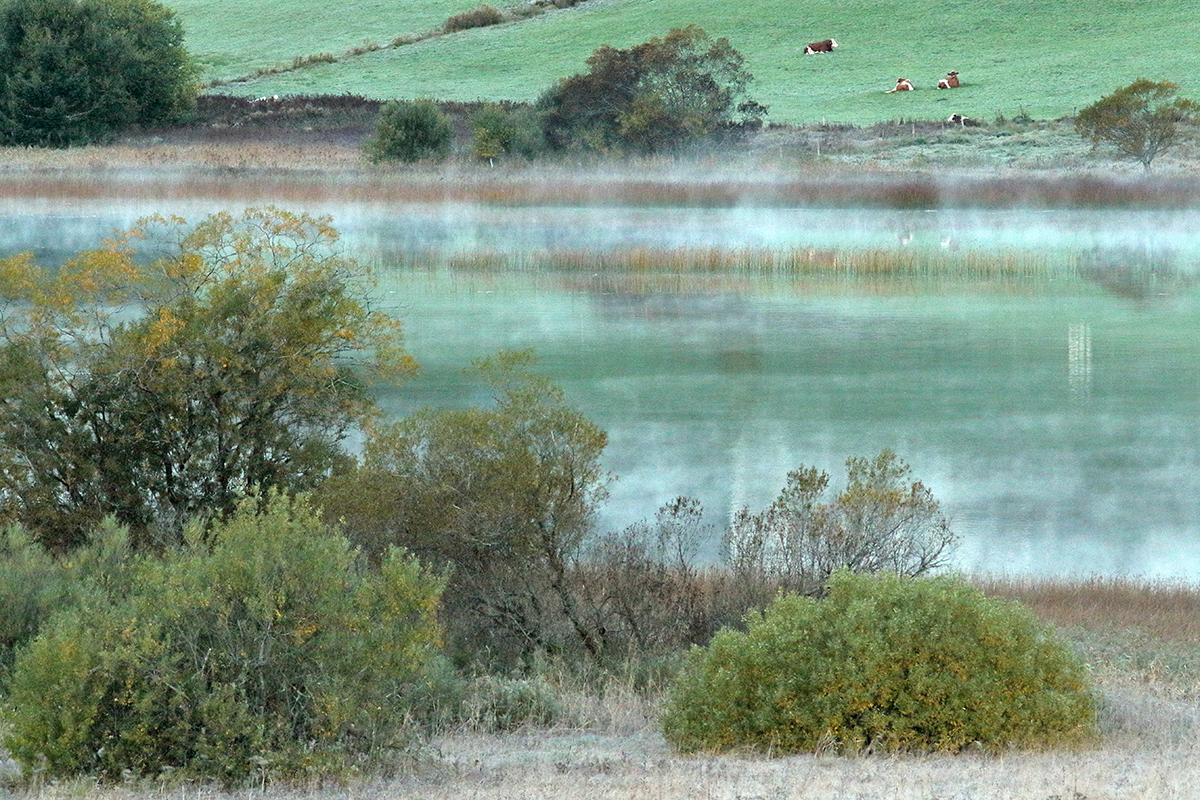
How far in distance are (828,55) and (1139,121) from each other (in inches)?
834

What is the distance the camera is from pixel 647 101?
37.2 m

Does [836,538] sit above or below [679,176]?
below

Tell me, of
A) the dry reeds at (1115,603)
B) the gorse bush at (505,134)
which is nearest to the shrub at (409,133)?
the gorse bush at (505,134)

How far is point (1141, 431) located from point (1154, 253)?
16282mm

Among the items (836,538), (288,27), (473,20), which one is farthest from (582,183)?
(288,27)

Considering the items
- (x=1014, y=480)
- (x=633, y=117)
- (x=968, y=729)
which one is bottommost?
(x=1014, y=480)

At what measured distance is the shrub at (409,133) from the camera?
35938 millimetres

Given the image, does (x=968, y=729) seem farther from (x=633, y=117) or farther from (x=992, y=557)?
(x=633, y=117)

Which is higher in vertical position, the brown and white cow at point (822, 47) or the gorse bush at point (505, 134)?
the brown and white cow at point (822, 47)

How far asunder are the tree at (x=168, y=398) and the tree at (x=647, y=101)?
25252 millimetres

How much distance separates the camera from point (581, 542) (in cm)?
1105

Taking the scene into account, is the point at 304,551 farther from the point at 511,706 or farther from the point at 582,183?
the point at 582,183

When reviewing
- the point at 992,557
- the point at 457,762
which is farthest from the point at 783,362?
the point at 457,762

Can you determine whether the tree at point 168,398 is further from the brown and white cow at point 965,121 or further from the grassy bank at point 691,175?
the brown and white cow at point 965,121
